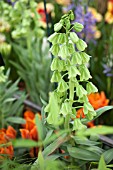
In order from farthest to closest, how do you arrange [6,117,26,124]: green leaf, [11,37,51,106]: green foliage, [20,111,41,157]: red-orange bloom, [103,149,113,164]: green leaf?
[11,37,51,106]: green foliage, [6,117,26,124]: green leaf, [20,111,41,157]: red-orange bloom, [103,149,113,164]: green leaf

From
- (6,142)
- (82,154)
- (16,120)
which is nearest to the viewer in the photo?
(82,154)

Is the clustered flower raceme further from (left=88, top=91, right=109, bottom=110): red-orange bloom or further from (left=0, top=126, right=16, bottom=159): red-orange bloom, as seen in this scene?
(left=88, top=91, right=109, bottom=110): red-orange bloom

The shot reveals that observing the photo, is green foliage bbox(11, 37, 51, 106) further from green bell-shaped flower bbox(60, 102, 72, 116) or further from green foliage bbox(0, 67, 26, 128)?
green bell-shaped flower bbox(60, 102, 72, 116)

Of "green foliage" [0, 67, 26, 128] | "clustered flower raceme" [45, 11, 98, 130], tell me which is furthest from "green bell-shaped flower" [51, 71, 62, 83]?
"green foliage" [0, 67, 26, 128]

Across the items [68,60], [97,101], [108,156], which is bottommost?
[108,156]

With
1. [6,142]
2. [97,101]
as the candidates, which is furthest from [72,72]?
[97,101]

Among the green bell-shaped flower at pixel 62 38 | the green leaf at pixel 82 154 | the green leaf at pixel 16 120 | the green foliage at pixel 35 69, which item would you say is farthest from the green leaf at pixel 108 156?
the green foliage at pixel 35 69

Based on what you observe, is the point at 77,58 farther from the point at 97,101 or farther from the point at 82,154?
the point at 97,101

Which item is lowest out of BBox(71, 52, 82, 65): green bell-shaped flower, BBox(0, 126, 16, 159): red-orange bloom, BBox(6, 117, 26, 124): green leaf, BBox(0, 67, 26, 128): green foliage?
BBox(0, 126, 16, 159): red-orange bloom

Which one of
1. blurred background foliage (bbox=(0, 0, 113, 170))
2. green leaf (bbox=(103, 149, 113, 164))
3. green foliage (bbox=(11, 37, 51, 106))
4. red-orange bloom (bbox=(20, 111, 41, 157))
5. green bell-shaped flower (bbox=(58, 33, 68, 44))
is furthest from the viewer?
green foliage (bbox=(11, 37, 51, 106))

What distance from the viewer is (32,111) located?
1.37m

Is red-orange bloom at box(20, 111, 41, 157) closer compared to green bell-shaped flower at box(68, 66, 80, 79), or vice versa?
green bell-shaped flower at box(68, 66, 80, 79)

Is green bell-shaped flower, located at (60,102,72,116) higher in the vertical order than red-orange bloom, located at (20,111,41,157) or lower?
higher

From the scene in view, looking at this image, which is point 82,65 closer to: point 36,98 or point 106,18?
point 36,98
